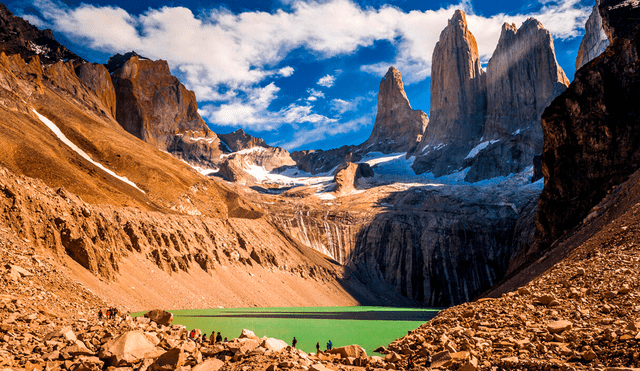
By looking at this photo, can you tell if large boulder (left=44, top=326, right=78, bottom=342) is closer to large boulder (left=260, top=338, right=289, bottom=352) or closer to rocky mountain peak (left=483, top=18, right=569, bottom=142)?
Result: large boulder (left=260, top=338, right=289, bottom=352)

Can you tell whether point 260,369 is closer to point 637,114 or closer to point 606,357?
point 606,357

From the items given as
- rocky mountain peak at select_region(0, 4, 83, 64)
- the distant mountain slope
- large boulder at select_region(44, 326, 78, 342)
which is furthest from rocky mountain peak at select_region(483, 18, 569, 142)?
large boulder at select_region(44, 326, 78, 342)

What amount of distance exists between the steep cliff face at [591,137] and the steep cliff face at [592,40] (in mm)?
80084

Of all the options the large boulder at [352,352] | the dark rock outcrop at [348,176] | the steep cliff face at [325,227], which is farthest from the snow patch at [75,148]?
the dark rock outcrop at [348,176]

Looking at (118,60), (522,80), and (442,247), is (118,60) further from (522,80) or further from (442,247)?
(522,80)

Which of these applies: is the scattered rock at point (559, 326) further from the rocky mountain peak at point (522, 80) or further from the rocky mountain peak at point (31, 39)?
the rocky mountain peak at point (522, 80)

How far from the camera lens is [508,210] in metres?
105

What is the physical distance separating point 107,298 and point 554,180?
4650cm

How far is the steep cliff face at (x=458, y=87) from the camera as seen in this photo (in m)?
173

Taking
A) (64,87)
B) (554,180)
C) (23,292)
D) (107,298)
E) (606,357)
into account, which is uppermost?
(64,87)

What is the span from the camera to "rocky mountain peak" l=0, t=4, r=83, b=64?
305ft

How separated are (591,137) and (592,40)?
91796 mm

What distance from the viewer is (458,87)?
174000 mm

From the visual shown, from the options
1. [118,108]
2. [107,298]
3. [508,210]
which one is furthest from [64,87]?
[508,210]
